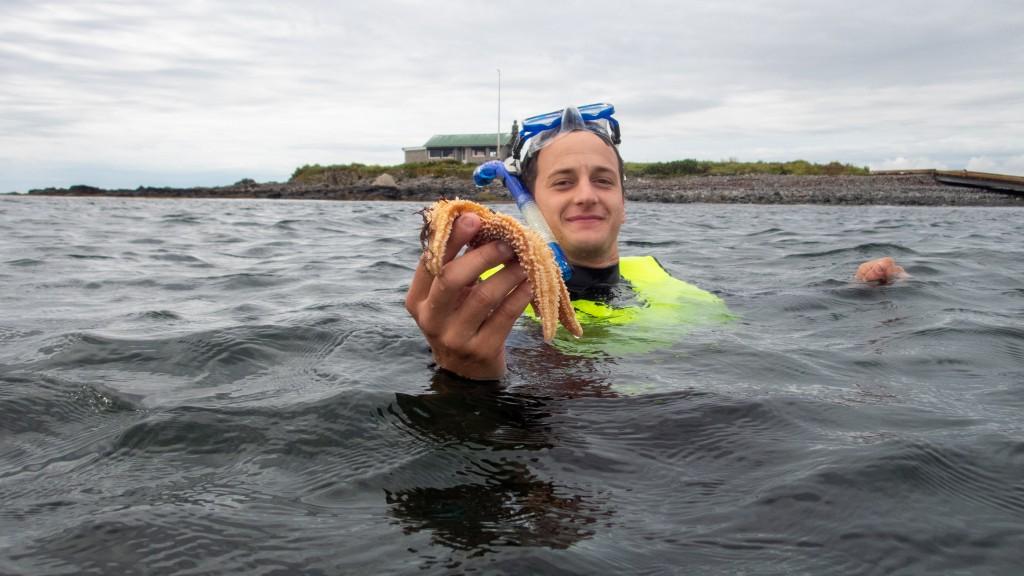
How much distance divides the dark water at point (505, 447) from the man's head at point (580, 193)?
0.82 metres

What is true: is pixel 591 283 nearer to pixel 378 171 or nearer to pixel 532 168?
pixel 532 168

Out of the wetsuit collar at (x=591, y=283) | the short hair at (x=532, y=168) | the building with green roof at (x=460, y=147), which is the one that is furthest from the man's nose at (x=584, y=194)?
the building with green roof at (x=460, y=147)

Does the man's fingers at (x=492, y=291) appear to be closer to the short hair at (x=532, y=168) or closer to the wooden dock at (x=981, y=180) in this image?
the short hair at (x=532, y=168)

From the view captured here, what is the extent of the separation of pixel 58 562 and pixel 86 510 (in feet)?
1.09

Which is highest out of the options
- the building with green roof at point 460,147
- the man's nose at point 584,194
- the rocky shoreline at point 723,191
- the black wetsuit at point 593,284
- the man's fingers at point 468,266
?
the building with green roof at point 460,147

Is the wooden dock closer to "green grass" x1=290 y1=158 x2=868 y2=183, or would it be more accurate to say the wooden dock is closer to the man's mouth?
"green grass" x1=290 y1=158 x2=868 y2=183

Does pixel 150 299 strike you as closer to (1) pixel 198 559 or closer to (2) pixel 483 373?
(2) pixel 483 373

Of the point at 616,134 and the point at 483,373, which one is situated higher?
the point at 616,134

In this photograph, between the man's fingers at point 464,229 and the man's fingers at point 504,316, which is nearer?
the man's fingers at point 464,229

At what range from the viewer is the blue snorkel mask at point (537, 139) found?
5.44 meters

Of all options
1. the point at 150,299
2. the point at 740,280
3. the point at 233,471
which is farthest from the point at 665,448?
the point at 740,280

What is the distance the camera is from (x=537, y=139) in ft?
20.0

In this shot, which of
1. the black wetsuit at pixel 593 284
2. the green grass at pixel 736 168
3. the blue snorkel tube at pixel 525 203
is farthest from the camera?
the green grass at pixel 736 168

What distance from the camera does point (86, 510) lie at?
97.3 inches
